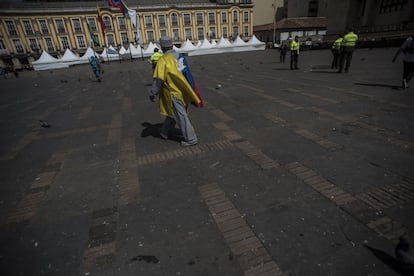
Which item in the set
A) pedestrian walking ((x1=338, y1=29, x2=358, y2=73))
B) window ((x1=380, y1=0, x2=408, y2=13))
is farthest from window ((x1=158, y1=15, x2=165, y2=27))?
pedestrian walking ((x1=338, y1=29, x2=358, y2=73))

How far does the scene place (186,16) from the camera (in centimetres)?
6191

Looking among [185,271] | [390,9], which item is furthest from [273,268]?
[390,9]

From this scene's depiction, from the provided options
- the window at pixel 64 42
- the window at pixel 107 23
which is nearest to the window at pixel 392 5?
the window at pixel 107 23

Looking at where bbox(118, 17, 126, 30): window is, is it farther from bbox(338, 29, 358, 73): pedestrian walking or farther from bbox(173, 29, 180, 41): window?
bbox(338, 29, 358, 73): pedestrian walking

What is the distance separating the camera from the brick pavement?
2.12m

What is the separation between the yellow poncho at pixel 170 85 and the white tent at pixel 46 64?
37.3 m

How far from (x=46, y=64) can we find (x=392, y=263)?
4151 centimetres

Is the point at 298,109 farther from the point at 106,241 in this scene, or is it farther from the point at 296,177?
the point at 106,241

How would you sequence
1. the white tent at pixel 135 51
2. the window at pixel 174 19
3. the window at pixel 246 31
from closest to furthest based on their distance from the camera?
1. the white tent at pixel 135 51
2. the window at pixel 174 19
3. the window at pixel 246 31

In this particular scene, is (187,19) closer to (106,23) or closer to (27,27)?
(106,23)

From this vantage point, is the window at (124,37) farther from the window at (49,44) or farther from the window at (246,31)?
the window at (246,31)

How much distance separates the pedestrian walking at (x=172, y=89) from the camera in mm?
4035

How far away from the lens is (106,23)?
57406 millimetres

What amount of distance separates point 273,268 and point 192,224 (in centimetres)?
95
